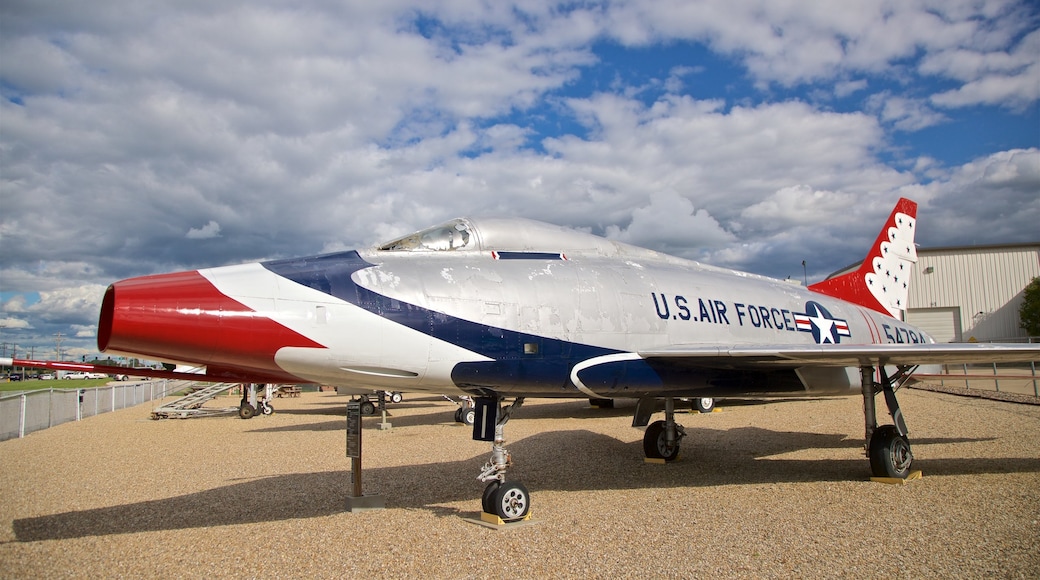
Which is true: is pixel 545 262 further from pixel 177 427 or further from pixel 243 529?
pixel 177 427

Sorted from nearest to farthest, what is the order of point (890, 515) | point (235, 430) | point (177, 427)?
1. point (890, 515)
2. point (235, 430)
3. point (177, 427)

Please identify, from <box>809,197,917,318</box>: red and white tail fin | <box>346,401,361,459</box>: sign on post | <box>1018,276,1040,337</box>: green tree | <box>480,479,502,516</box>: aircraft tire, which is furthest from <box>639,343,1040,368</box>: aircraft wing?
<box>1018,276,1040,337</box>: green tree

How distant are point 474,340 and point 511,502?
177 cm

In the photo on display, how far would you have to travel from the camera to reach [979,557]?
201 inches

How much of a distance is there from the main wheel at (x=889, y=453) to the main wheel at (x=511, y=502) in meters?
4.94

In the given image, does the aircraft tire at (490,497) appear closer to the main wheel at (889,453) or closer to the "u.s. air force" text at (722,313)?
the "u.s. air force" text at (722,313)

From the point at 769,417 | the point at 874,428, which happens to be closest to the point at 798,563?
the point at 874,428

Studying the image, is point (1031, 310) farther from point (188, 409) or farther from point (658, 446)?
point (188, 409)

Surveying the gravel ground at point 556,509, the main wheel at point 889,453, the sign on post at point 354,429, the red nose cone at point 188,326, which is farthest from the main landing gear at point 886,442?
the red nose cone at point 188,326

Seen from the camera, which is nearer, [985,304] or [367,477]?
[367,477]

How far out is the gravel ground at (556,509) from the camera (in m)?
5.26

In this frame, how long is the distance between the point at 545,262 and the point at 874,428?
5282mm

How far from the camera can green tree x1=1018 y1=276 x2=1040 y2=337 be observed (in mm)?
37000

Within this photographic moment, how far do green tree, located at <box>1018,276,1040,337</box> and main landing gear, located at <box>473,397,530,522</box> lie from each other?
141 feet
